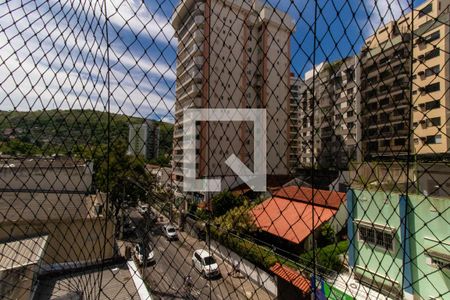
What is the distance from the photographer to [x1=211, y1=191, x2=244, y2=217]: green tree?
692cm

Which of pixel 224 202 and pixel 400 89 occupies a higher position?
pixel 400 89

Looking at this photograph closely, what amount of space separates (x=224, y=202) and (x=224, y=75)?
3235mm

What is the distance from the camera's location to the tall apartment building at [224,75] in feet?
5.13

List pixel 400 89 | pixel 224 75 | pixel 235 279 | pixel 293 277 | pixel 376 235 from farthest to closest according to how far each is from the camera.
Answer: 1. pixel 224 75
2. pixel 235 279
3. pixel 293 277
4. pixel 376 235
5. pixel 400 89

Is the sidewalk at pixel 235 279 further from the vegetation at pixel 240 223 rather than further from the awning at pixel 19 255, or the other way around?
the awning at pixel 19 255

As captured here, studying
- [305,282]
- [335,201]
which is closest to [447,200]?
[305,282]

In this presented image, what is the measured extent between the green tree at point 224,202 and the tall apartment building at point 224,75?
2.03ft

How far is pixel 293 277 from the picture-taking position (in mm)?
3678

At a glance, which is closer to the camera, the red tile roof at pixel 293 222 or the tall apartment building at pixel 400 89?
the tall apartment building at pixel 400 89

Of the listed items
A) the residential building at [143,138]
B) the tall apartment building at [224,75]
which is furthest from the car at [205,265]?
the residential building at [143,138]

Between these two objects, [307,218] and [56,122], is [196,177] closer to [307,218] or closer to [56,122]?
[307,218]

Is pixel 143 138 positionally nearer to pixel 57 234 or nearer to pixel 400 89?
pixel 400 89

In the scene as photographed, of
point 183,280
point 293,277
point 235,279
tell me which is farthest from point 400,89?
point 235,279

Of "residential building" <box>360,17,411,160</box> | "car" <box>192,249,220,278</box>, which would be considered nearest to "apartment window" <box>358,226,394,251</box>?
"residential building" <box>360,17,411,160</box>
